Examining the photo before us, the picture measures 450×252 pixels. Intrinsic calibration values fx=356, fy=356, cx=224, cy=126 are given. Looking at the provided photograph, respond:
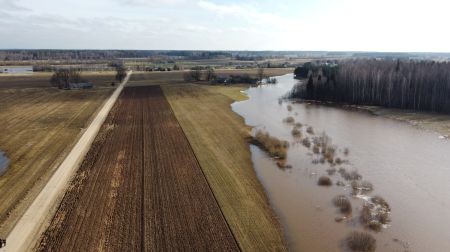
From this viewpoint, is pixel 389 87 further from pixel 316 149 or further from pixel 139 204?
pixel 139 204

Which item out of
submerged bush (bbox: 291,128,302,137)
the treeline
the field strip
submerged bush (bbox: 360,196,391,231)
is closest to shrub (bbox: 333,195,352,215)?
submerged bush (bbox: 360,196,391,231)

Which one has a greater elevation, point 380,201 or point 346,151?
point 346,151

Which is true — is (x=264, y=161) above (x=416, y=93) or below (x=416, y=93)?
below

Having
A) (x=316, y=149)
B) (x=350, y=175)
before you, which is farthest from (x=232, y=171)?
(x=316, y=149)

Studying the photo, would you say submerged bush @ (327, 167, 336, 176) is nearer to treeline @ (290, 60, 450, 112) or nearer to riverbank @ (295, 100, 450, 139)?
riverbank @ (295, 100, 450, 139)

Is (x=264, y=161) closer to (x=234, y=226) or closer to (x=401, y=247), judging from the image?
(x=234, y=226)

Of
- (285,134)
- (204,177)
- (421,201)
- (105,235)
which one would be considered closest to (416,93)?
(285,134)
